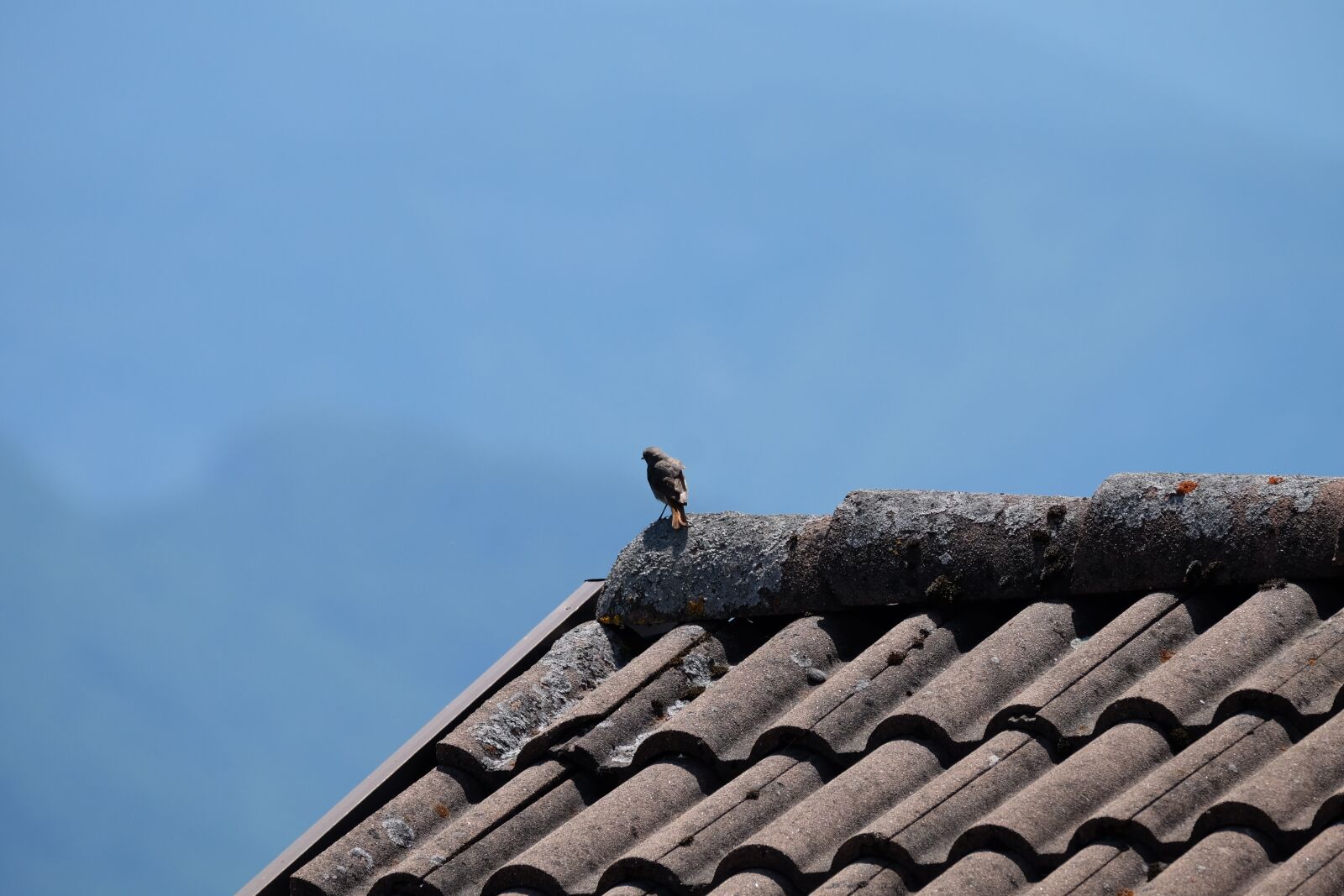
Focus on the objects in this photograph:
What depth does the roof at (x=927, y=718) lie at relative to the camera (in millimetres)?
2658

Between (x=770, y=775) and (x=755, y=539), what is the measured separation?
1203 millimetres

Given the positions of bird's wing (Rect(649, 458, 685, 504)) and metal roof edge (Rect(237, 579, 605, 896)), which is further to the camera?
bird's wing (Rect(649, 458, 685, 504))

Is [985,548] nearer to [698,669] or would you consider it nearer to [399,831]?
[698,669]

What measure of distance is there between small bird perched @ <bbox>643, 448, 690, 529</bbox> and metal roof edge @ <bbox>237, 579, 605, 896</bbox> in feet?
1.15

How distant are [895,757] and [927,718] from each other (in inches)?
4.5

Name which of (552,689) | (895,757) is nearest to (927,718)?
(895,757)

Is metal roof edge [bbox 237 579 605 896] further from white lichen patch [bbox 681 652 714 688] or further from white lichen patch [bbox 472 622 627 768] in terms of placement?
white lichen patch [bbox 681 652 714 688]

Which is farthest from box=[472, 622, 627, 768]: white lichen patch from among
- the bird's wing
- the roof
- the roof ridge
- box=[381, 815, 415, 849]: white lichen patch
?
the bird's wing

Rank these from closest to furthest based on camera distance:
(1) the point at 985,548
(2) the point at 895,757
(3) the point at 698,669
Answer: (2) the point at 895,757 < (1) the point at 985,548 < (3) the point at 698,669

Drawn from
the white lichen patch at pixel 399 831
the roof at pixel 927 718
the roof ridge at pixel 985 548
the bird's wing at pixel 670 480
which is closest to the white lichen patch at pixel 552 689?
the roof at pixel 927 718

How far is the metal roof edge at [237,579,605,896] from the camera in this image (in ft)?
13.0

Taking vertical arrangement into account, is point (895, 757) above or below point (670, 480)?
below

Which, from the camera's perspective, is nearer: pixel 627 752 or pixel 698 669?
pixel 627 752

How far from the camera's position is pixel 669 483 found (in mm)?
4941
